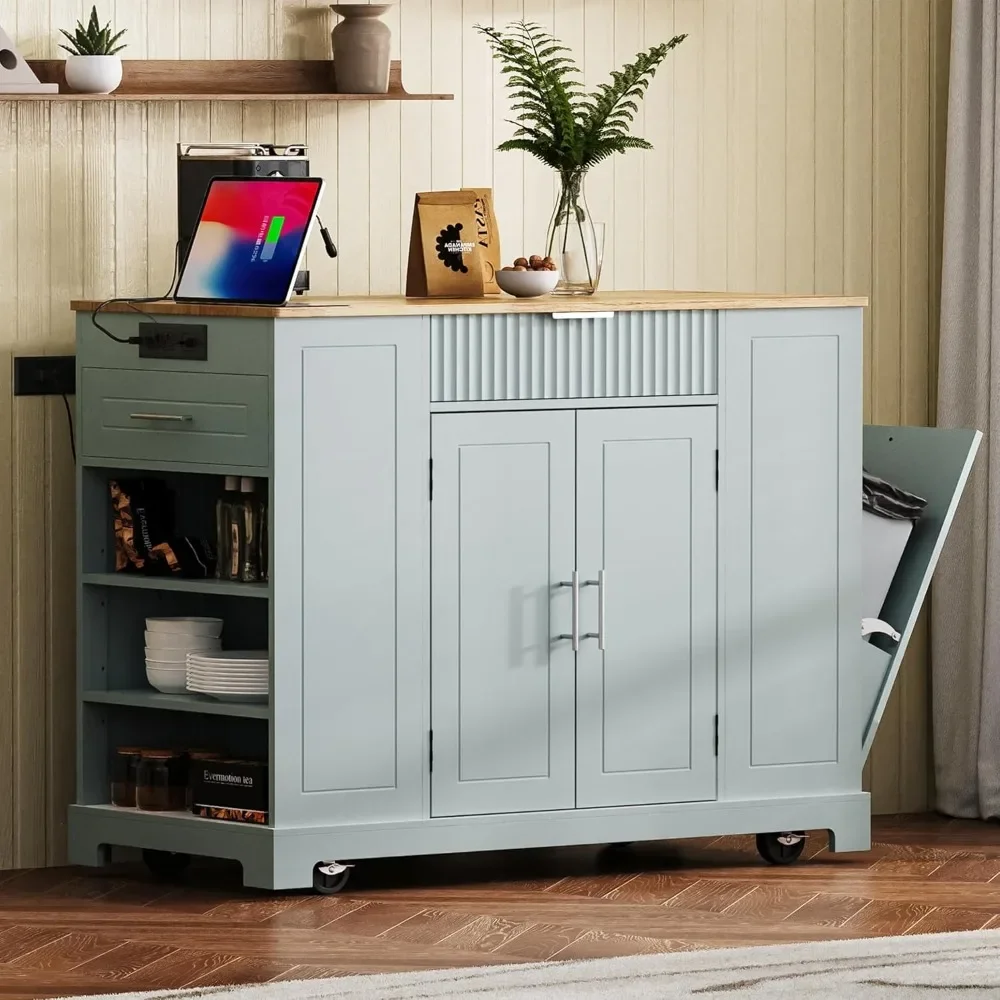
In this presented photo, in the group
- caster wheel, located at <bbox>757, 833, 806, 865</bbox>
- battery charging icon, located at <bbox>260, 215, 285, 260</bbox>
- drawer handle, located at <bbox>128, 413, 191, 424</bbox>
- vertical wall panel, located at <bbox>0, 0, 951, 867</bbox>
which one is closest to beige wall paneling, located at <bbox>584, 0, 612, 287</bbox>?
vertical wall panel, located at <bbox>0, 0, 951, 867</bbox>

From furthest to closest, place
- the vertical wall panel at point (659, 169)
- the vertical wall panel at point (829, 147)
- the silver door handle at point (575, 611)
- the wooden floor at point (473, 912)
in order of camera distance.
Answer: the vertical wall panel at point (829, 147), the vertical wall panel at point (659, 169), the silver door handle at point (575, 611), the wooden floor at point (473, 912)

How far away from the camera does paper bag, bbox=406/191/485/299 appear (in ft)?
13.1

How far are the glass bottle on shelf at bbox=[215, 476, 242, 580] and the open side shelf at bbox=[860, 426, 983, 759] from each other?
53.4 inches

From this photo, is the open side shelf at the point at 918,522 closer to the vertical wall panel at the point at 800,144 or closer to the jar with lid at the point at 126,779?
the vertical wall panel at the point at 800,144

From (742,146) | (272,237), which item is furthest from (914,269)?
(272,237)

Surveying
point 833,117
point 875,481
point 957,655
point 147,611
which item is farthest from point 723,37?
point 147,611

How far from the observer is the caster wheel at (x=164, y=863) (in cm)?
396

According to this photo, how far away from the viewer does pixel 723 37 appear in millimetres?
4422

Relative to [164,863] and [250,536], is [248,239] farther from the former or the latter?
[164,863]

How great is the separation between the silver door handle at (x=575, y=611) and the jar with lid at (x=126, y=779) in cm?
91

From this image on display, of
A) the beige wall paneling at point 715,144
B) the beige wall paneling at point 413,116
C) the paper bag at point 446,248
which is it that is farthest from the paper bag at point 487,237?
the beige wall paneling at point 715,144

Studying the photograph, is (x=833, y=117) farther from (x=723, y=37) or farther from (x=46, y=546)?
(x=46, y=546)

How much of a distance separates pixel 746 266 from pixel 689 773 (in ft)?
4.14

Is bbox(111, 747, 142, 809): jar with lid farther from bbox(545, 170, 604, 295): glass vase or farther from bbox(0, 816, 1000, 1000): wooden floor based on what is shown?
bbox(545, 170, 604, 295): glass vase
